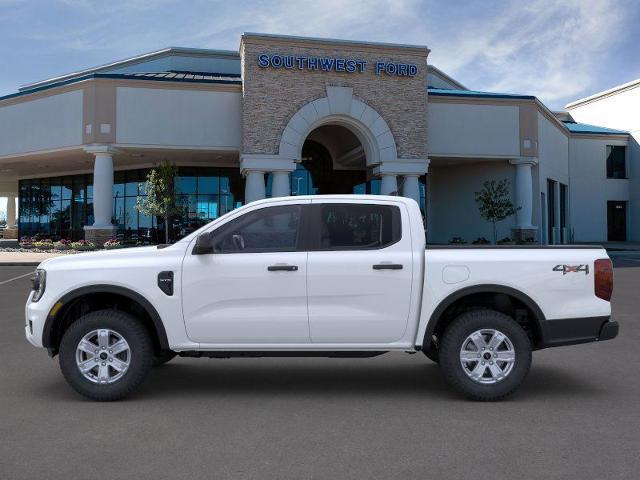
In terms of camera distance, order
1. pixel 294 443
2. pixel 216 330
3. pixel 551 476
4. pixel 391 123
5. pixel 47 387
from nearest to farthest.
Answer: pixel 551 476, pixel 294 443, pixel 216 330, pixel 47 387, pixel 391 123

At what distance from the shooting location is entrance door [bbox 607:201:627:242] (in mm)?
47062

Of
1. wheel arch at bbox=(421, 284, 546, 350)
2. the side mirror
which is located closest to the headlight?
the side mirror

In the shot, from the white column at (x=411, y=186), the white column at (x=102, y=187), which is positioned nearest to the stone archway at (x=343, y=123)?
the white column at (x=411, y=186)

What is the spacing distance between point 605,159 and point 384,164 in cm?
2401

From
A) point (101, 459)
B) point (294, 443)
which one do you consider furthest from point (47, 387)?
point (294, 443)

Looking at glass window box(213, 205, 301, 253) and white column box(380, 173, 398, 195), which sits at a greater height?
white column box(380, 173, 398, 195)

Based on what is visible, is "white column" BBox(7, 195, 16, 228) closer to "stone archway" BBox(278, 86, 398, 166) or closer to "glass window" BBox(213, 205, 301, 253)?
"stone archway" BBox(278, 86, 398, 166)

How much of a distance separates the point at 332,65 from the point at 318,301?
1001 inches

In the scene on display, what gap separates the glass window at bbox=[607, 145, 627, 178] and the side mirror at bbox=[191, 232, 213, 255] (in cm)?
4687

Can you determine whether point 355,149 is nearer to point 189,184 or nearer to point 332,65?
point 332,65

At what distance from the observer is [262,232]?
5.91 m

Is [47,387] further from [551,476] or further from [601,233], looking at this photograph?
[601,233]

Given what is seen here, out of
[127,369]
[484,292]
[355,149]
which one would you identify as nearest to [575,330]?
[484,292]

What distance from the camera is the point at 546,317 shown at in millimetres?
5789
